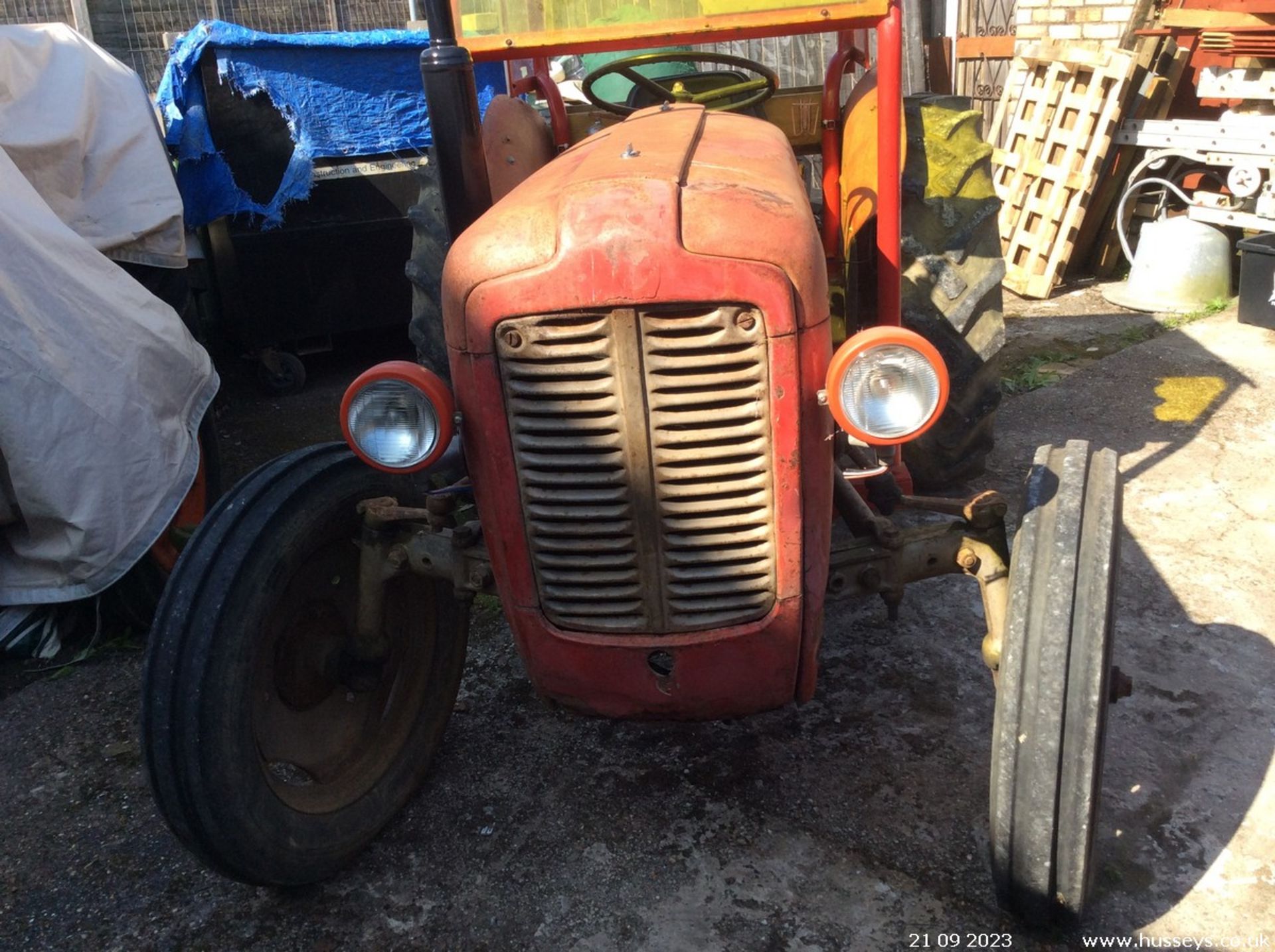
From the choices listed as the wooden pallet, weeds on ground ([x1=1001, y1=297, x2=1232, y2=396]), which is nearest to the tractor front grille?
weeds on ground ([x1=1001, y1=297, x2=1232, y2=396])

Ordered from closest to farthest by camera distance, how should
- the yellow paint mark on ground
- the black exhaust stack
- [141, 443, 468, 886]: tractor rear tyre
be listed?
1. [141, 443, 468, 886]: tractor rear tyre
2. the black exhaust stack
3. the yellow paint mark on ground

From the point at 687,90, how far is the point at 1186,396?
265 cm

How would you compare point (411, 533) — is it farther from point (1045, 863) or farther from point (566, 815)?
point (1045, 863)

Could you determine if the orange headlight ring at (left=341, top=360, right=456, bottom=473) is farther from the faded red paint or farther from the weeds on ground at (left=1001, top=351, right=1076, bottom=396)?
the weeds on ground at (left=1001, top=351, right=1076, bottom=396)

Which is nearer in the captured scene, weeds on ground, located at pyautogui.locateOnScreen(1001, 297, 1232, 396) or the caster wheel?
weeds on ground, located at pyautogui.locateOnScreen(1001, 297, 1232, 396)

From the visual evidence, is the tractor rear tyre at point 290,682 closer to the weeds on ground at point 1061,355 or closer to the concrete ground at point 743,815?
the concrete ground at point 743,815

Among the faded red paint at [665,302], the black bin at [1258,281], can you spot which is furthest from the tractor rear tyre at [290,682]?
the black bin at [1258,281]

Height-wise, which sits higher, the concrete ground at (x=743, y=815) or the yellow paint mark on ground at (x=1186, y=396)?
the concrete ground at (x=743, y=815)

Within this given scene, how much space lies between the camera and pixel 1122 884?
89.7 inches

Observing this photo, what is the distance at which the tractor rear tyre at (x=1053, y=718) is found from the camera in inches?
79.0

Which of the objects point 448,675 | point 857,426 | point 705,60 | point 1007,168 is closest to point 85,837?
point 448,675

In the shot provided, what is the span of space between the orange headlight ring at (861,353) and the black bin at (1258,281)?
13.8 ft

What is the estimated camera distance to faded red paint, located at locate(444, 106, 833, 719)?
192 centimetres

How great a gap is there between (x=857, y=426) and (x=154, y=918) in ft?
6.01
